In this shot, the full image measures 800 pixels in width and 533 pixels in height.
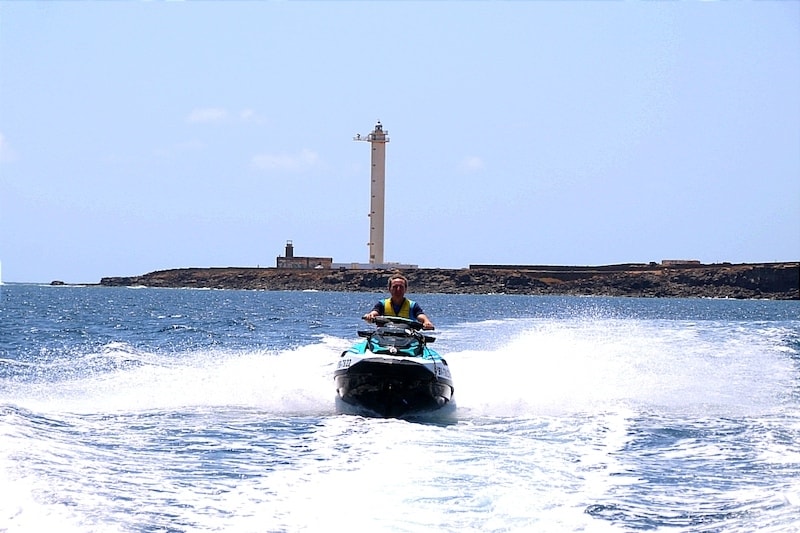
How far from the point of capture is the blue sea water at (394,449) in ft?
24.6

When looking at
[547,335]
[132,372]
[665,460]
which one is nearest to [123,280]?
[547,335]

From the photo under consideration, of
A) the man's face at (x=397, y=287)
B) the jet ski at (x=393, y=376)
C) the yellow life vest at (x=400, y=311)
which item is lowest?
the jet ski at (x=393, y=376)

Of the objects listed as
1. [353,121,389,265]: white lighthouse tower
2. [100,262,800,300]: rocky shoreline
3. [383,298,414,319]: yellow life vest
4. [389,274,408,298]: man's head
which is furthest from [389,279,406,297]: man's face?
[100,262,800,300]: rocky shoreline

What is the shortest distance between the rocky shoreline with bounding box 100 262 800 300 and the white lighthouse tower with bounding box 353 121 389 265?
11.4 metres

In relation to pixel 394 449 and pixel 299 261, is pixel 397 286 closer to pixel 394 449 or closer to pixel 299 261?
pixel 394 449

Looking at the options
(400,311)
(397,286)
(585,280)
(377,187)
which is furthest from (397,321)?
(585,280)

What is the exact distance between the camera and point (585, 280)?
125062 mm

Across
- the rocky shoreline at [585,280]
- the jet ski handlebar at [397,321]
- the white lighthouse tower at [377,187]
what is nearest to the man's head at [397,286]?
the jet ski handlebar at [397,321]

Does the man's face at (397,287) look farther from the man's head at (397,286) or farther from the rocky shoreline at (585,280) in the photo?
the rocky shoreline at (585,280)

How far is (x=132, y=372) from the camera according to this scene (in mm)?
18328

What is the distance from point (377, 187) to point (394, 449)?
8920 cm

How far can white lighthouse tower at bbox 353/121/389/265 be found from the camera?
98938 millimetres

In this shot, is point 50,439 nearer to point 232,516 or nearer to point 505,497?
point 232,516

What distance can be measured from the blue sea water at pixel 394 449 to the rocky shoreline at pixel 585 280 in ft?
311
